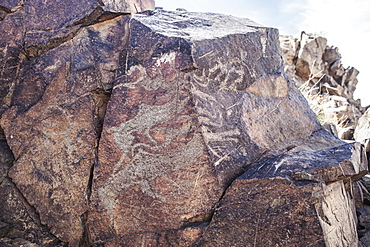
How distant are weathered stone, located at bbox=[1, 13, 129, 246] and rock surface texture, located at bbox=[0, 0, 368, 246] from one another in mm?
10

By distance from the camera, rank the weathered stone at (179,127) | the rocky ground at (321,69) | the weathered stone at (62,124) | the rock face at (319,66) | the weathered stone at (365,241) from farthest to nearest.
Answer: the rock face at (319,66) < the rocky ground at (321,69) < the weathered stone at (62,124) < the weathered stone at (365,241) < the weathered stone at (179,127)

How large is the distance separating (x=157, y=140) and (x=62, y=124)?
2.92 ft

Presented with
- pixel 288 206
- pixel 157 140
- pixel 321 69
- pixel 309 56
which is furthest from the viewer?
pixel 321 69

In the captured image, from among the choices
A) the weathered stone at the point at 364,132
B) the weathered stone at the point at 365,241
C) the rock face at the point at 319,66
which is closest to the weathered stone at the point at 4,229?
the weathered stone at the point at 365,241

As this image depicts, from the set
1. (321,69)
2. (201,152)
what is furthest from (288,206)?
(321,69)

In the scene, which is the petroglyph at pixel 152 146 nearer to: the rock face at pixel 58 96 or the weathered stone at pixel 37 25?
the rock face at pixel 58 96

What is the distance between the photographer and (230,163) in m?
2.20

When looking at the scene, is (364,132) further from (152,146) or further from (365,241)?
(152,146)

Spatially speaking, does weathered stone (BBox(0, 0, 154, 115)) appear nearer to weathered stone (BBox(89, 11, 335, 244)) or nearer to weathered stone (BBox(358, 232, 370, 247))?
weathered stone (BBox(89, 11, 335, 244))

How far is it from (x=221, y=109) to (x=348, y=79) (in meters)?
10.8

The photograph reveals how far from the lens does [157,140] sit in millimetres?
2266

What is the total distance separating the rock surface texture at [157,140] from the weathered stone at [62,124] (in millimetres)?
10

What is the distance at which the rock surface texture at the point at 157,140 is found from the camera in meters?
1.99

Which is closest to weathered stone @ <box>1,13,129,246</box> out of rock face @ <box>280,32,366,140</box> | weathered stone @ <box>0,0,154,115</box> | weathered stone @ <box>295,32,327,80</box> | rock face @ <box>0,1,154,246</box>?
rock face @ <box>0,1,154,246</box>
